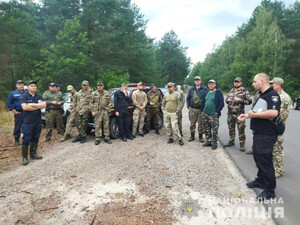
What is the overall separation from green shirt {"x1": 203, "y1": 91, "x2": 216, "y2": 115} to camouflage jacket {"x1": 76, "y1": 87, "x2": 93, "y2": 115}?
386 centimetres

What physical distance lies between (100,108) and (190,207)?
4510 millimetres

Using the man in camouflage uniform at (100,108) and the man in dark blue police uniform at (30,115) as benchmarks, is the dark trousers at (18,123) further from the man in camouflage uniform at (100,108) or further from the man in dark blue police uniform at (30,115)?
the man in camouflage uniform at (100,108)

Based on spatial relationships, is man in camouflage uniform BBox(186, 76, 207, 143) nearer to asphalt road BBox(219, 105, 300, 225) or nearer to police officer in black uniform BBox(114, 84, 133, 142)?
asphalt road BBox(219, 105, 300, 225)

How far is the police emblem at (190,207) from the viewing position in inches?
112

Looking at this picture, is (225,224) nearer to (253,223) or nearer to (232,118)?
(253,223)

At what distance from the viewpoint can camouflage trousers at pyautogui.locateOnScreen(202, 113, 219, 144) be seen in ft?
19.2

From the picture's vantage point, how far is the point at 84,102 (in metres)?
6.59


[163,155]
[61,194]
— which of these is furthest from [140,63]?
[61,194]

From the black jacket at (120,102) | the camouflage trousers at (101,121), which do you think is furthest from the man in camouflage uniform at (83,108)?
the black jacket at (120,102)

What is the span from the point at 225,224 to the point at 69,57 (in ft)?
47.0

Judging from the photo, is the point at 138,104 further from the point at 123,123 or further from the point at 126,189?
the point at 126,189

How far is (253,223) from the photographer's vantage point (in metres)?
2.64

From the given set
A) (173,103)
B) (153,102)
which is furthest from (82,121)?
(173,103)

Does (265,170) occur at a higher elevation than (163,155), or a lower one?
higher
